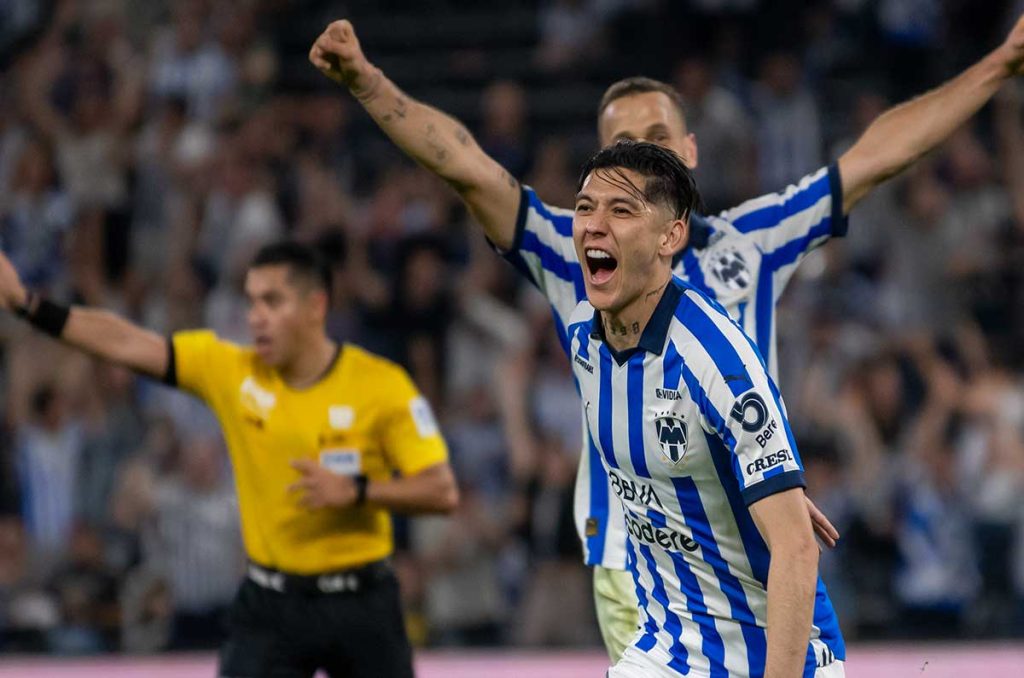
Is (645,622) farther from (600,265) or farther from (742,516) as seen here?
(600,265)

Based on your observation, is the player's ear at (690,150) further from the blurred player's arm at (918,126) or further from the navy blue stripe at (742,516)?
the navy blue stripe at (742,516)

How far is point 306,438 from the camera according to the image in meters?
5.57

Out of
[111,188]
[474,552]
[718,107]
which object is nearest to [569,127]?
[718,107]

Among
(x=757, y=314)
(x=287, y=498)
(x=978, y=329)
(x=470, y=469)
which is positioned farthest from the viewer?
(x=978, y=329)

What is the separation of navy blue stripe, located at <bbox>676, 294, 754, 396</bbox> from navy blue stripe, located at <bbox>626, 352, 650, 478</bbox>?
0.47 ft

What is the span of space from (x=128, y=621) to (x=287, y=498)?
12.2 ft

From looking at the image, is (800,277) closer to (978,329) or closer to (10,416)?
(978,329)

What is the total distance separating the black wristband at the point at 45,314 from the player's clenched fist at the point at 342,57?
1.52 m

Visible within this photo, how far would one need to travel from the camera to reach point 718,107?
11180 millimetres

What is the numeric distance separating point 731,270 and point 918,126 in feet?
2.46

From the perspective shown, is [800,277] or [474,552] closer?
[474,552]

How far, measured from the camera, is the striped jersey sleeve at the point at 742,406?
3416 mm

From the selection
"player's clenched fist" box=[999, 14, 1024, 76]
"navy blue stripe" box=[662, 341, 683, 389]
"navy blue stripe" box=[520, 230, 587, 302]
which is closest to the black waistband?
"navy blue stripe" box=[520, 230, 587, 302]

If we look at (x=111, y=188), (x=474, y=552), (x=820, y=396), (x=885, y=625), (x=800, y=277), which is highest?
(x=111, y=188)
